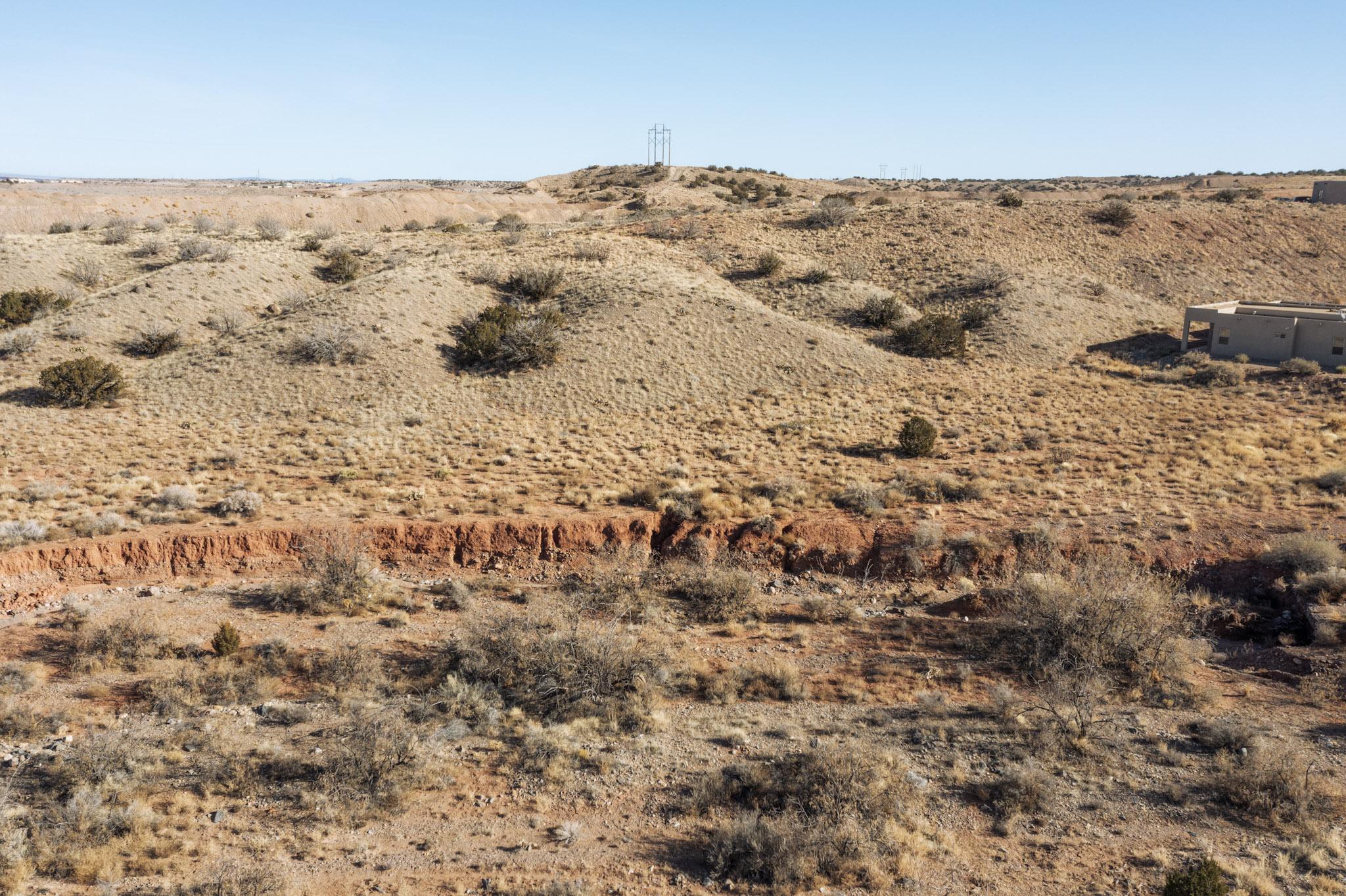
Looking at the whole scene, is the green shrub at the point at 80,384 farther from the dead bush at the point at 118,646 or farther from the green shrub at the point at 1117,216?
the green shrub at the point at 1117,216

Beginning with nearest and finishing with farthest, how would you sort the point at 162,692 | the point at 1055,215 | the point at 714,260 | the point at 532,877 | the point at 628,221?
the point at 532,877
the point at 162,692
the point at 714,260
the point at 1055,215
the point at 628,221

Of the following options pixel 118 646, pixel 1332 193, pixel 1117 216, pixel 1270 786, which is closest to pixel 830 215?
pixel 1117 216

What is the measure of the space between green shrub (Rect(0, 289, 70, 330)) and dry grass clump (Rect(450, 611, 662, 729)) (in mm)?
32465

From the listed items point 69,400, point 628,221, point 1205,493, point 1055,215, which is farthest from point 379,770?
point 1055,215

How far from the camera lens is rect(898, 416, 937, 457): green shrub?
23906mm

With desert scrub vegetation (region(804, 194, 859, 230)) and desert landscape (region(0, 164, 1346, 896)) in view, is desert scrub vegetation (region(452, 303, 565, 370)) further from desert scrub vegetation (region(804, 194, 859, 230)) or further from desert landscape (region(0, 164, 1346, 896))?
desert scrub vegetation (region(804, 194, 859, 230))

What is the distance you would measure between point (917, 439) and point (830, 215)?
103 feet

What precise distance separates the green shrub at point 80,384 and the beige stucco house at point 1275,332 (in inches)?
1773

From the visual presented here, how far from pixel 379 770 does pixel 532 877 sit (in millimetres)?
2850

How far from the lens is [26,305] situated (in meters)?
34.8

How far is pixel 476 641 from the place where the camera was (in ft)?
44.4

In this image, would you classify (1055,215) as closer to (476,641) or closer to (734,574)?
(734,574)

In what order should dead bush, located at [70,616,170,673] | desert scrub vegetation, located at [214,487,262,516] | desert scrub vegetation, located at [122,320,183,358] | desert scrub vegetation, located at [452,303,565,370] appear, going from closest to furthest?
1. dead bush, located at [70,616,170,673]
2. desert scrub vegetation, located at [214,487,262,516]
3. desert scrub vegetation, located at [452,303,565,370]
4. desert scrub vegetation, located at [122,320,183,358]

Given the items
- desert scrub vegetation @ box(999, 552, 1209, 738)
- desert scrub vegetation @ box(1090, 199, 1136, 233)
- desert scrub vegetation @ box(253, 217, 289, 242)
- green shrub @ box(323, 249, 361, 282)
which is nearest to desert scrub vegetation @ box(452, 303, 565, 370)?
green shrub @ box(323, 249, 361, 282)
